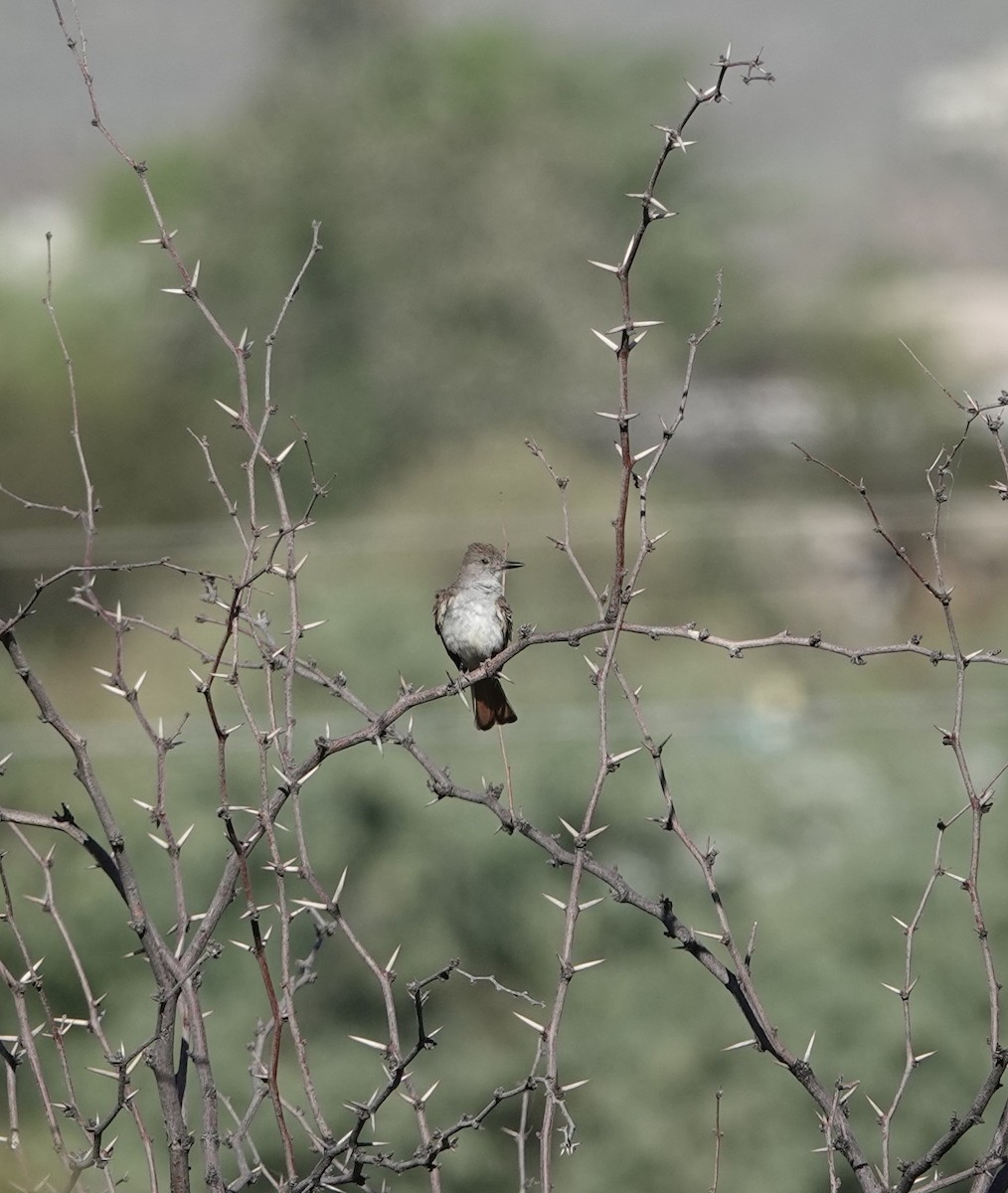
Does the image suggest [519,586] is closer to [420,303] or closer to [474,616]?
[420,303]

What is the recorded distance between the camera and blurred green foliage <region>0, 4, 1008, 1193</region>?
14.5 metres

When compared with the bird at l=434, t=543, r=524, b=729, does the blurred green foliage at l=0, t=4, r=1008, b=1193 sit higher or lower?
lower

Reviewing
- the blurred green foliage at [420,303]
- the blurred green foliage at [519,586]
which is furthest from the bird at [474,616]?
the blurred green foliage at [420,303]

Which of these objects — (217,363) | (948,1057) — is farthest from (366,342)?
(948,1057)

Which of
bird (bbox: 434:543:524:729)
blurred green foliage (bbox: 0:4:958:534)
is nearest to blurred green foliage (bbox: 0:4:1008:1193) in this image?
blurred green foliage (bbox: 0:4:958:534)

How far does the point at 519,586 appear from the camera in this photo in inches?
1152

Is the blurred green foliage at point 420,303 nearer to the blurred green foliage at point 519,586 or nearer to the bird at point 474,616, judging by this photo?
the blurred green foliage at point 519,586

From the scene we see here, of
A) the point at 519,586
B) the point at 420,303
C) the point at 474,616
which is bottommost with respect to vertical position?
the point at 420,303

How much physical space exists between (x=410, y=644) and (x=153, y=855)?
4.62 metres

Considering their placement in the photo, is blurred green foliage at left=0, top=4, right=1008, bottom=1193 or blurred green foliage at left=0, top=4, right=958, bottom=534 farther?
blurred green foliage at left=0, top=4, right=958, bottom=534

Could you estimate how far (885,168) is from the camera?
217ft

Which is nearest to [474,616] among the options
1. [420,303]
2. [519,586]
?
[519,586]

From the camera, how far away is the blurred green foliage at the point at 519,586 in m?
14.5

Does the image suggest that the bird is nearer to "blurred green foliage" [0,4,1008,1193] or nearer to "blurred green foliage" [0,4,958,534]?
"blurred green foliage" [0,4,1008,1193]
